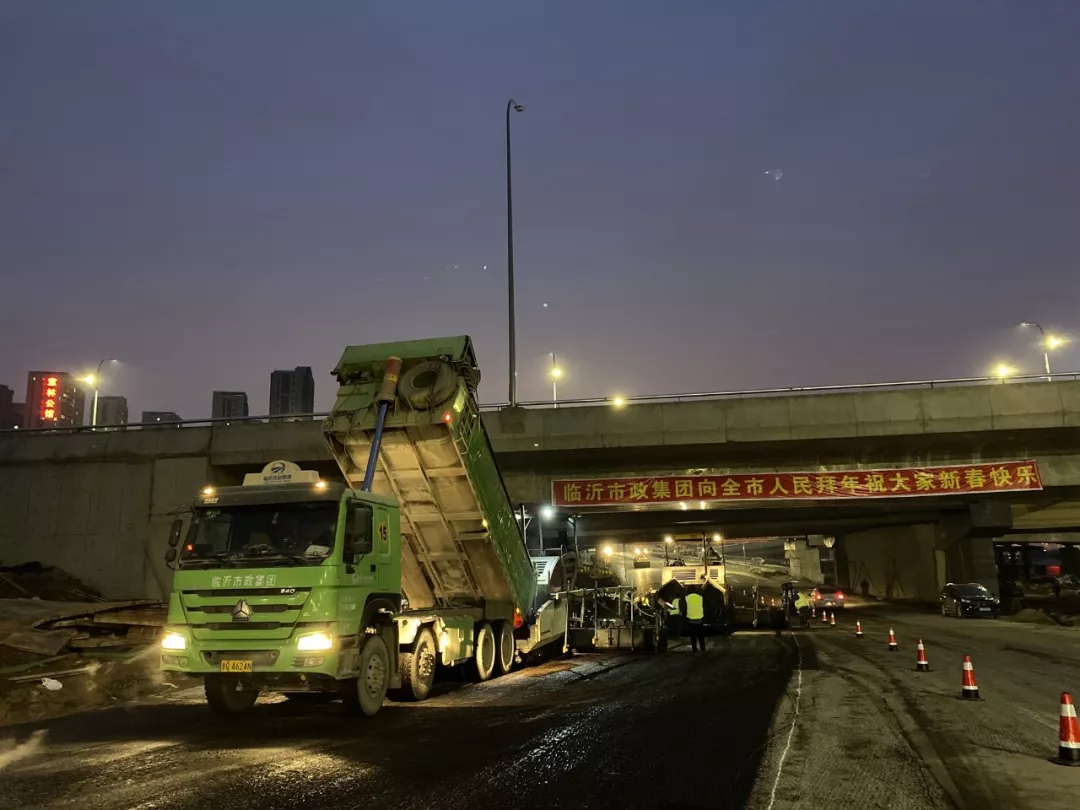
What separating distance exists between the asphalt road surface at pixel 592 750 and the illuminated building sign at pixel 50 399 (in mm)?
28772

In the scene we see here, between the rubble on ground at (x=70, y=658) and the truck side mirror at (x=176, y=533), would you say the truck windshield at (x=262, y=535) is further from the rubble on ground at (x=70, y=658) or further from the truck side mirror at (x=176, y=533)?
the rubble on ground at (x=70, y=658)

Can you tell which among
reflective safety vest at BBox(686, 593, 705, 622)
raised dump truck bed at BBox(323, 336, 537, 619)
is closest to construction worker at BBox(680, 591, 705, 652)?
reflective safety vest at BBox(686, 593, 705, 622)

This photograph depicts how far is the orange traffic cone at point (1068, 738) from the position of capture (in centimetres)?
596

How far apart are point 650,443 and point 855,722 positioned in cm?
1479

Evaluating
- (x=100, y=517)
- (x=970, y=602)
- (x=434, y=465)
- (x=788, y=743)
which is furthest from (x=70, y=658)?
(x=970, y=602)

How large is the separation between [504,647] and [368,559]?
4.52 metres

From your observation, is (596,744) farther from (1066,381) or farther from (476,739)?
(1066,381)

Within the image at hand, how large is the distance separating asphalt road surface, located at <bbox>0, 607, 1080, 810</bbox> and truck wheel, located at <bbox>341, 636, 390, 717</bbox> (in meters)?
0.19

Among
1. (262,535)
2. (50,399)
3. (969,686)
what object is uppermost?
(50,399)

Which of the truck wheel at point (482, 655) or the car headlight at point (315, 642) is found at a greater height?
the car headlight at point (315, 642)

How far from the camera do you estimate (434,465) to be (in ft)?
34.5

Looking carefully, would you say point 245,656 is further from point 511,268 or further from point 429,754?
point 511,268

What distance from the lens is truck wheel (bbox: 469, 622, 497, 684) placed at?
453 inches

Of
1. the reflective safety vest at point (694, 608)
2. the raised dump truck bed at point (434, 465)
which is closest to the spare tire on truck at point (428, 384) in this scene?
the raised dump truck bed at point (434, 465)
